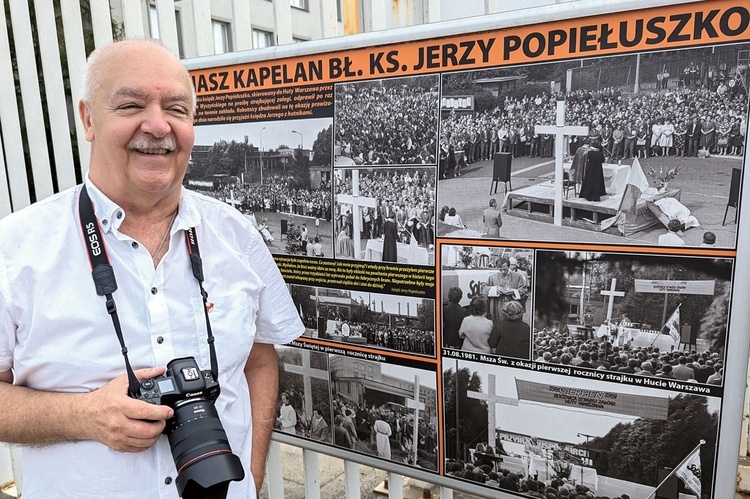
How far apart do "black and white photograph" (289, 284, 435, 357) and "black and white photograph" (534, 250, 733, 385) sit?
1.06ft

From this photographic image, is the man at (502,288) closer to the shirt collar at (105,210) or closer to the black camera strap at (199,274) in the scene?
the black camera strap at (199,274)

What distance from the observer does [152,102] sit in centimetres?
141

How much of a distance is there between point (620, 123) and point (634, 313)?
0.44 metres

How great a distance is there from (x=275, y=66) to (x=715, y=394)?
1.47 meters

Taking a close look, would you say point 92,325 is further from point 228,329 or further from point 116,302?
point 228,329

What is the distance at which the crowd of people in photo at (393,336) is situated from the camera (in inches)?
62.4

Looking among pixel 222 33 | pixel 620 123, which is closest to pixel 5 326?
pixel 620 123

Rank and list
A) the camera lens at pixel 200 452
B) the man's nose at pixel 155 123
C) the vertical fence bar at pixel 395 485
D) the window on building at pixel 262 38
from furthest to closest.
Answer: the window on building at pixel 262 38 → the vertical fence bar at pixel 395 485 → the man's nose at pixel 155 123 → the camera lens at pixel 200 452

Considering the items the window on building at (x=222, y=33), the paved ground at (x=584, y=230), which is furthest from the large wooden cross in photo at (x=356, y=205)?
the window on building at (x=222, y=33)

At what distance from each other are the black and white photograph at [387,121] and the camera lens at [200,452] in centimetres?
80

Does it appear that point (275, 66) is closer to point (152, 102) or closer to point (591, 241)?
point (152, 102)

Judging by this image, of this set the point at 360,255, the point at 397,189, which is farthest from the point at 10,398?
the point at 397,189

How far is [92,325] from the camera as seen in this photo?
1.36 m

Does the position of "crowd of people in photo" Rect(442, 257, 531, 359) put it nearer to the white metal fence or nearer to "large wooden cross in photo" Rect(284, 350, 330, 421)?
"large wooden cross in photo" Rect(284, 350, 330, 421)
